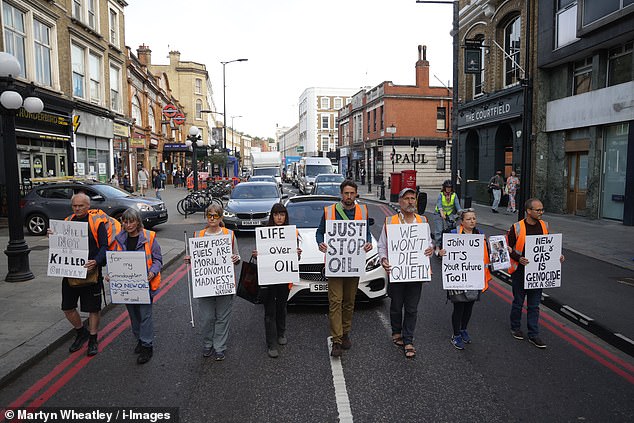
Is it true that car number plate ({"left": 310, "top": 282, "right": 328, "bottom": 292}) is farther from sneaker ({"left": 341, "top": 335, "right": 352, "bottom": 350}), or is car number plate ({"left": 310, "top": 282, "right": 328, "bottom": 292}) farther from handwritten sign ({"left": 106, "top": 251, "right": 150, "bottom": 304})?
handwritten sign ({"left": 106, "top": 251, "right": 150, "bottom": 304})

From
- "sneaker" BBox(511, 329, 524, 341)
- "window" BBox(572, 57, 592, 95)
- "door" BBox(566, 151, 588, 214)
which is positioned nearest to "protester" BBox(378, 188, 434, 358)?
"sneaker" BBox(511, 329, 524, 341)

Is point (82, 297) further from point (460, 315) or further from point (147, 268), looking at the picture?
point (460, 315)

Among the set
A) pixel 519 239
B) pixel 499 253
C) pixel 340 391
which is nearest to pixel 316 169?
pixel 519 239

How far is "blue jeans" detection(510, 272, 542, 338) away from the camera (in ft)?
17.4

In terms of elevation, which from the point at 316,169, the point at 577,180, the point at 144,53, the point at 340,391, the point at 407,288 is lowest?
the point at 340,391

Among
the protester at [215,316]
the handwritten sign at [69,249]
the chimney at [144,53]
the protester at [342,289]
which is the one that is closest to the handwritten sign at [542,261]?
the protester at [342,289]

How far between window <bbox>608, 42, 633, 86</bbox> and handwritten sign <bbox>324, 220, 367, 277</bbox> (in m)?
14.2

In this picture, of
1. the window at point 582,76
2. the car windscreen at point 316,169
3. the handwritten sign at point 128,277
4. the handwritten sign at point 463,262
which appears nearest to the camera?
the handwritten sign at point 128,277

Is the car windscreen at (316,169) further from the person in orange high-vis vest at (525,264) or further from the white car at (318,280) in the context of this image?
the person in orange high-vis vest at (525,264)

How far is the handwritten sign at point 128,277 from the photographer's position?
475 centimetres

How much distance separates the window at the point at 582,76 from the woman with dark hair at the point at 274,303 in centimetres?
1617

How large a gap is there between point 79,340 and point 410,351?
3.75 meters

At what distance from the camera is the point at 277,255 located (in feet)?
16.2

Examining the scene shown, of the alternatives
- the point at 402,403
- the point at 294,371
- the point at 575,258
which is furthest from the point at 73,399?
the point at 575,258
